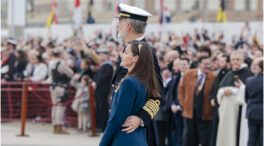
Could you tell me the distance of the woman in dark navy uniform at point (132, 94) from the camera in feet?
15.9

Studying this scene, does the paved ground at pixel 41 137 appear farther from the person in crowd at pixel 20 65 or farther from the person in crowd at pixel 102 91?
the person in crowd at pixel 20 65

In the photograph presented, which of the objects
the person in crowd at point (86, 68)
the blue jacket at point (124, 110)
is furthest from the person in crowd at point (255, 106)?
the person in crowd at point (86, 68)

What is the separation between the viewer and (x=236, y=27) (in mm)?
23453

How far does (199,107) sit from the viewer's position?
380 inches

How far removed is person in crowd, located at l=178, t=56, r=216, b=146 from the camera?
380 inches

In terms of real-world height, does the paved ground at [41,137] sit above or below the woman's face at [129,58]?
below

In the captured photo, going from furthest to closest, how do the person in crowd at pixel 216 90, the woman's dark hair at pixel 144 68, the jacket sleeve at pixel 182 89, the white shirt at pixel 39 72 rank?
the white shirt at pixel 39 72
the jacket sleeve at pixel 182 89
the person in crowd at pixel 216 90
the woman's dark hair at pixel 144 68

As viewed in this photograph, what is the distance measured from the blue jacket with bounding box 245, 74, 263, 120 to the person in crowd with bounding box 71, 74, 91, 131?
4.66 metres

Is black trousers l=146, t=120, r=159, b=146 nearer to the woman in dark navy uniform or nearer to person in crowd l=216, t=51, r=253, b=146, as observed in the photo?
the woman in dark navy uniform

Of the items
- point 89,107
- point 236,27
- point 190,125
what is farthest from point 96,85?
point 236,27

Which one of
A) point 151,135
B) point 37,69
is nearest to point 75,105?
point 37,69

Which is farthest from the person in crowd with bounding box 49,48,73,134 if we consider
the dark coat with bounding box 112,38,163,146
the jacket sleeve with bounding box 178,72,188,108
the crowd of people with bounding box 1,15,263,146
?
the dark coat with bounding box 112,38,163,146

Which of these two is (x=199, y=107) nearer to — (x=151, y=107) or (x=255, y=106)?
(x=255, y=106)

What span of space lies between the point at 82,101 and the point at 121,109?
7719 millimetres
